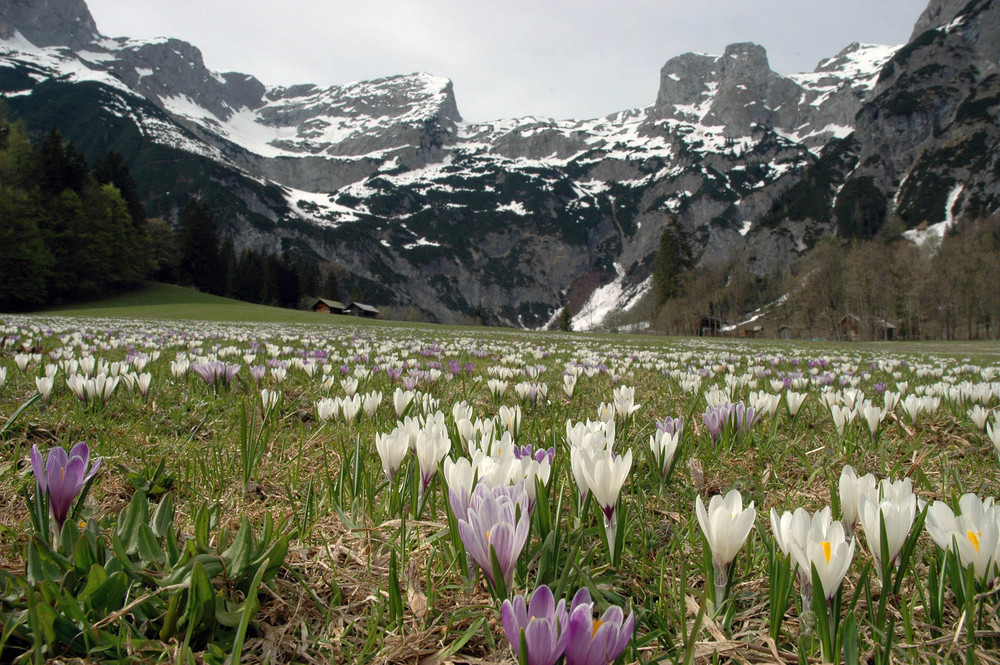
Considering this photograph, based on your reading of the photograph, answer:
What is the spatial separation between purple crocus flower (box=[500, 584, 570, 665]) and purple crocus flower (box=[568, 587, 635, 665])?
0.06ft

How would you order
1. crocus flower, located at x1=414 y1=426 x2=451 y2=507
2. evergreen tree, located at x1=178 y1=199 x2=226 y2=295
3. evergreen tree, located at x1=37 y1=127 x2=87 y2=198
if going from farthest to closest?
evergreen tree, located at x1=178 y1=199 x2=226 y2=295 → evergreen tree, located at x1=37 y1=127 x2=87 y2=198 → crocus flower, located at x1=414 y1=426 x2=451 y2=507

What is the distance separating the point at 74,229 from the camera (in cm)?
4462

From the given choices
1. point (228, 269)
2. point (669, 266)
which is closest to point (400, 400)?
point (228, 269)

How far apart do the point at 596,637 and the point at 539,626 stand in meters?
0.10

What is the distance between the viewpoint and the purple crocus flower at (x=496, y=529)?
0.94 metres

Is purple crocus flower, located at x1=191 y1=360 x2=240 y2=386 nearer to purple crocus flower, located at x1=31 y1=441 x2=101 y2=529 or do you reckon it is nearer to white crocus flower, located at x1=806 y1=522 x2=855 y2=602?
purple crocus flower, located at x1=31 y1=441 x2=101 y2=529

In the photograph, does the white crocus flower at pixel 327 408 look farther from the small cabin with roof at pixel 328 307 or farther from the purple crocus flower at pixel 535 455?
the small cabin with roof at pixel 328 307

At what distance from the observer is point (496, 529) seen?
3.09ft

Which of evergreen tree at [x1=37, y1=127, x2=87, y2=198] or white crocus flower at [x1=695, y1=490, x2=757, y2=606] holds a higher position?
evergreen tree at [x1=37, y1=127, x2=87, y2=198]

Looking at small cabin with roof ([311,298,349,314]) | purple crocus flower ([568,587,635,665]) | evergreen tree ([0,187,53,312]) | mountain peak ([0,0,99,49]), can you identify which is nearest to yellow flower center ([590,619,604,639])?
purple crocus flower ([568,587,635,665])

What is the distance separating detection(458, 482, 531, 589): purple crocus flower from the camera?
942mm

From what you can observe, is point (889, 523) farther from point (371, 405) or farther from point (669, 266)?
point (669, 266)

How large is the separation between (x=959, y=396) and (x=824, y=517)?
4278 mm

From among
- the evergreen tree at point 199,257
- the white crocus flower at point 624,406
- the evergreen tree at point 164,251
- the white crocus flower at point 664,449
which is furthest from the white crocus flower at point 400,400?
the evergreen tree at point 199,257
